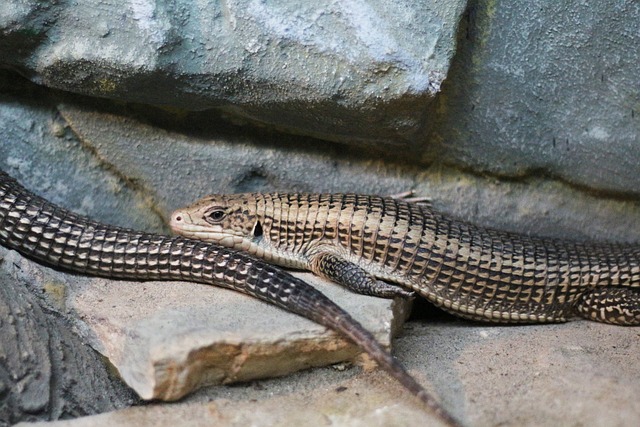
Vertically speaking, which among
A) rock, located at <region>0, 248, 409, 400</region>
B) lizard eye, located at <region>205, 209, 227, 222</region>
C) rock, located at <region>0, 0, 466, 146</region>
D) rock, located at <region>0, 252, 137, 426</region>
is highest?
rock, located at <region>0, 0, 466, 146</region>

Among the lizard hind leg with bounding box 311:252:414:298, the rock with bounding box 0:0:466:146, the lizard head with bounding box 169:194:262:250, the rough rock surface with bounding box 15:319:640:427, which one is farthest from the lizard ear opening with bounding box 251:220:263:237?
the rough rock surface with bounding box 15:319:640:427

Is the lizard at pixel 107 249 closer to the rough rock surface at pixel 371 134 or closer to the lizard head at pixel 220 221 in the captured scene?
the lizard head at pixel 220 221

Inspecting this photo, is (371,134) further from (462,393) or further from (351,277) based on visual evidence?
(462,393)

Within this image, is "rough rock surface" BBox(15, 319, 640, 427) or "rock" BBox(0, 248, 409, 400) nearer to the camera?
"rough rock surface" BBox(15, 319, 640, 427)

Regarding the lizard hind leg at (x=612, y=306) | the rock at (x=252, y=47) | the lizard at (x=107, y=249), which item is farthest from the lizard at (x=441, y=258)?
the rock at (x=252, y=47)

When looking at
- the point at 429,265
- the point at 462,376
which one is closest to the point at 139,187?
the point at 429,265

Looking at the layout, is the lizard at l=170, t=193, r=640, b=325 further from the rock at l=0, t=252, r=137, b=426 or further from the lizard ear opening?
the rock at l=0, t=252, r=137, b=426
